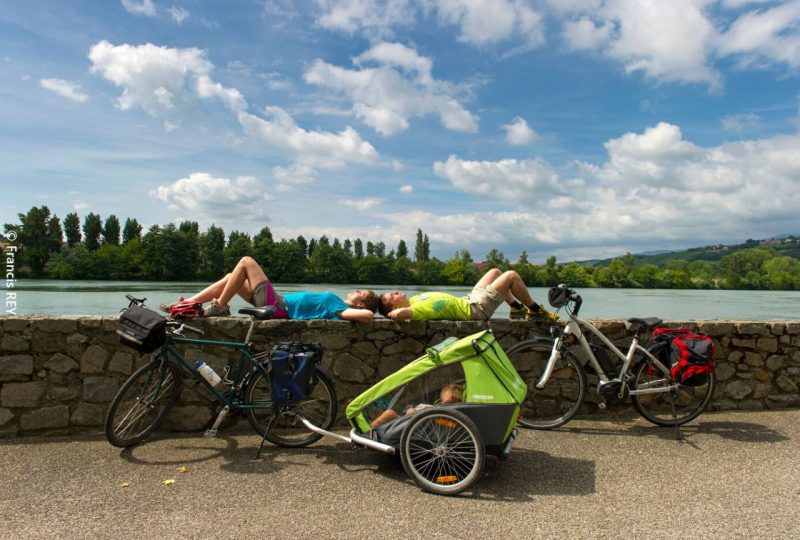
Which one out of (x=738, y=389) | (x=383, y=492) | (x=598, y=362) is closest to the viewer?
(x=383, y=492)

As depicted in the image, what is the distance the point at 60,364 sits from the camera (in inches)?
170

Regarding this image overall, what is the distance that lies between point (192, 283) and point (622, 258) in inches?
1627

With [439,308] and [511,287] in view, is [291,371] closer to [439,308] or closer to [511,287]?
[439,308]

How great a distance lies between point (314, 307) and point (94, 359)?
5.87 ft

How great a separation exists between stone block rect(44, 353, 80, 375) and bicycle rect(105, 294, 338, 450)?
701 millimetres

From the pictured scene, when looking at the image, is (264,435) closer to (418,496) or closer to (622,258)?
(418,496)

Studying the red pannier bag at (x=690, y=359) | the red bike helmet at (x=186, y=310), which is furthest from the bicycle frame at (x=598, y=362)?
the red bike helmet at (x=186, y=310)

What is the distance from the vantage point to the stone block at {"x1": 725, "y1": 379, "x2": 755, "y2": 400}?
17.5ft

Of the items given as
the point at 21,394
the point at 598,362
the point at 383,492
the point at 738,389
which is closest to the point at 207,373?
the point at 21,394

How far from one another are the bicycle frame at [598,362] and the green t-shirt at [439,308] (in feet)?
2.74

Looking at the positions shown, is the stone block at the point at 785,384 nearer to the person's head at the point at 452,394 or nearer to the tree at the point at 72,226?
the person's head at the point at 452,394

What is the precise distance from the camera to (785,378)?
5.43 m

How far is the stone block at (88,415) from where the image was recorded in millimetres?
4309

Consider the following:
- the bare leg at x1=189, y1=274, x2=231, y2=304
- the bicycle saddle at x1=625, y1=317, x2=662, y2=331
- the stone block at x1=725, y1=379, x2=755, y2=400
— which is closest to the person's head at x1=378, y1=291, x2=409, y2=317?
the bare leg at x1=189, y1=274, x2=231, y2=304
